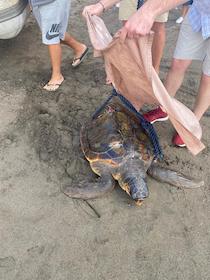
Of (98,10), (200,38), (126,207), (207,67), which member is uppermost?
(98,10)

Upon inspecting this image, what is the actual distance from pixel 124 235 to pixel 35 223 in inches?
18.1

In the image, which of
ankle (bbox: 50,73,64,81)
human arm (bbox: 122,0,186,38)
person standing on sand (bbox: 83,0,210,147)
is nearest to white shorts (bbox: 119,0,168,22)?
person standing on sand (bbox: 83,0,210,147)

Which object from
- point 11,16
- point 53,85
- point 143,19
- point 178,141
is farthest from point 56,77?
point 143,19

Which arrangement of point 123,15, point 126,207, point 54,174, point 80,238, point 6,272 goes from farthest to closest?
point 123,15
point 54,174
point 126,207
point 80,238
point 6,272

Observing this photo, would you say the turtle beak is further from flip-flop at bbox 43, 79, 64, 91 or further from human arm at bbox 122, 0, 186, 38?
flip-flop at bbox 43, 79, 64, 91

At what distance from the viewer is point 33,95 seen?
2.78 m

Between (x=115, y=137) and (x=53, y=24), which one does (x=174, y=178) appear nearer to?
(x=115, y=137)

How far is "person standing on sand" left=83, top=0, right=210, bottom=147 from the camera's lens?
1.58 m

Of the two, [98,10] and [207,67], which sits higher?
[98,10]

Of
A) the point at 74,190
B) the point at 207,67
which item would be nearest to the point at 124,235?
the point at 74,190

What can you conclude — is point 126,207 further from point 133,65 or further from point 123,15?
point 123,15

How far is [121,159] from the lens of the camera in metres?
2.14

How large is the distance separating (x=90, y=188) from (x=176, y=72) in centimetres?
91

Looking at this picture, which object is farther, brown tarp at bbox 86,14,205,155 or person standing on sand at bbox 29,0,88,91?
person standing on sand at bbox 29,0,88,91
